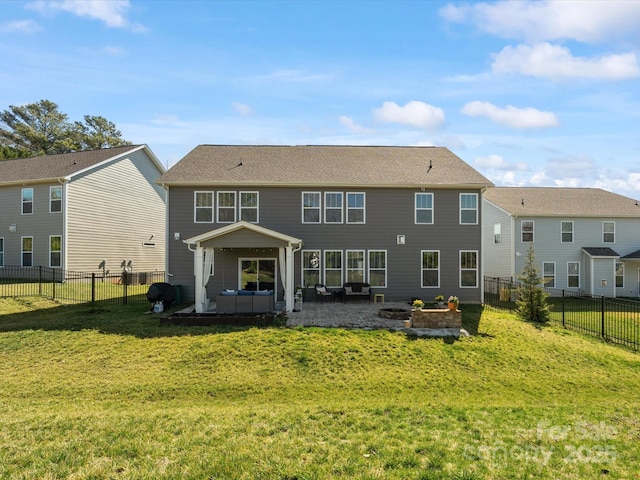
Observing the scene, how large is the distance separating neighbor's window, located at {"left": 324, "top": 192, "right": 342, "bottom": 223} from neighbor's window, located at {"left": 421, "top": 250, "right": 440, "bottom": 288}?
4082 millimetres

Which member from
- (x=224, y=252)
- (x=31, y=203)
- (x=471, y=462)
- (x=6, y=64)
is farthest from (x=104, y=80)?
(x=471, y=462)

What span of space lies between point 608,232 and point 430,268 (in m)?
15.1

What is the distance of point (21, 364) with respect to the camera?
29.2 feet

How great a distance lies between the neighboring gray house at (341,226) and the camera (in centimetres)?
1666

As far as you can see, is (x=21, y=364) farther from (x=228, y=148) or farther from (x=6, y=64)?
(x=228, y=148)

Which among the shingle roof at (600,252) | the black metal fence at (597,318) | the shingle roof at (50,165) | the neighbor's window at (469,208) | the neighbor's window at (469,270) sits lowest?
the black metal fence at (597,318)

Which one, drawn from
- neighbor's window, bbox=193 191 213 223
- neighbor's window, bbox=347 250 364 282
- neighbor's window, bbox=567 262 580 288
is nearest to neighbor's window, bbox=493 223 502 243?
neighbor's window, bbox=567 262 580 288

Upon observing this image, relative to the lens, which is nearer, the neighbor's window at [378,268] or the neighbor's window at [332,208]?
the neighbor's window at [378,268]

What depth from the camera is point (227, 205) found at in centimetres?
1684

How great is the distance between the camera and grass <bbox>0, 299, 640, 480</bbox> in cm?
426

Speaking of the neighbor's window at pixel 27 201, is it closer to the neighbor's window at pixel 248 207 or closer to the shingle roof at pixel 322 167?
the shingle roof at pixel 322 167

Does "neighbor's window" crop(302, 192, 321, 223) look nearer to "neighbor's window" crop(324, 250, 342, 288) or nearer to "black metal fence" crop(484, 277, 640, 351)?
"neighbor's window" crop(324, 250, 342, 288)

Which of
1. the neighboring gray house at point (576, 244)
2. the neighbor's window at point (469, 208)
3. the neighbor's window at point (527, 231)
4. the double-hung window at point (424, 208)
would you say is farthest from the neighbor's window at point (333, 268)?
the neighbor's window at point (527, 231)

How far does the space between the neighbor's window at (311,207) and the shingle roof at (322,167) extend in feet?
1.93
